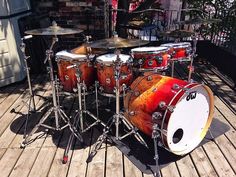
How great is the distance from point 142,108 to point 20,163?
181 cm

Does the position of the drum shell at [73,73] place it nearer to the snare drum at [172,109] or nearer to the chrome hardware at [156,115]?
the snare drum at [172,109]

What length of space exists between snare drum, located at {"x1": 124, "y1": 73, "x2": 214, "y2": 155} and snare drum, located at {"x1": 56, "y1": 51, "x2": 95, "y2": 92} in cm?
66

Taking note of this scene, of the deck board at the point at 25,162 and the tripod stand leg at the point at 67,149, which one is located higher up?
the tripod stand leg at the point at 67,149

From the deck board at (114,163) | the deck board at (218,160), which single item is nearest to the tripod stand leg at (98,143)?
the deck board at (114,163)

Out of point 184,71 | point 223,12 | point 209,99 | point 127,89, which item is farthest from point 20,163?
point 223,12

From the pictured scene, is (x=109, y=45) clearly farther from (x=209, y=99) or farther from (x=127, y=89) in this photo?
(x=209, y=99)

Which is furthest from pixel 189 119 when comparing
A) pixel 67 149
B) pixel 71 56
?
pixel 71 56

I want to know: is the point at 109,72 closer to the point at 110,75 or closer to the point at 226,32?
the point at 110,75

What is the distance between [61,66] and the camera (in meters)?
3.95

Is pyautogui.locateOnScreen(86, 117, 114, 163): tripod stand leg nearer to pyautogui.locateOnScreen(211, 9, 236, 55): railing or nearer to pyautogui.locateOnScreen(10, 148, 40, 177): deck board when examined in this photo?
pyautogui.locateOnScreen(10, 148, 40, 177): deck board

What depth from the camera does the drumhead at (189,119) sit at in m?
3.28

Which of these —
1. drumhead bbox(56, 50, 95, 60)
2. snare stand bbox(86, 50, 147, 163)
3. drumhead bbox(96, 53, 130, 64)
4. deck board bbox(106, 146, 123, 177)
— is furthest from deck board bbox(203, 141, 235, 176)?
drumhead bbox(56, 50, 95, 60)

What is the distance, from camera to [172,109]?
3.16m

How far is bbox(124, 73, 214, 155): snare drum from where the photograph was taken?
10.7 ft
